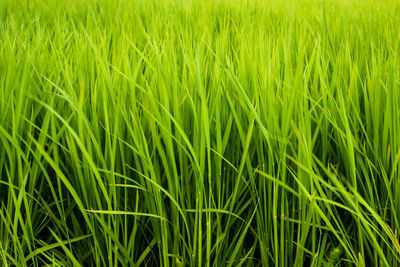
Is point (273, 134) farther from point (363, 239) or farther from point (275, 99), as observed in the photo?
point (363, 239)

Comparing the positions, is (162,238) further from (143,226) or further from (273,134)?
(273,134)

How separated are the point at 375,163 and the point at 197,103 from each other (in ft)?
1.13

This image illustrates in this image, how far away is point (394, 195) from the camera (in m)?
0.66

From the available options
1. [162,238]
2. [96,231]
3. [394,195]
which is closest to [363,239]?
[394,195]

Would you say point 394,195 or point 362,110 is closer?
point 394,195

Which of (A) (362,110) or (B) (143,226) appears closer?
(B) (143,226)

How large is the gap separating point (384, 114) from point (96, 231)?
57cm

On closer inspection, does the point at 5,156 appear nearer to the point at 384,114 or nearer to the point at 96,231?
the point at 96,231

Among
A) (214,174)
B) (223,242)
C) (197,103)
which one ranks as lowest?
(223,242)

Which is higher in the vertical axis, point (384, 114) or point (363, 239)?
point (384, 114)

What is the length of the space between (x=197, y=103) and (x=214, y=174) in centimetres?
14

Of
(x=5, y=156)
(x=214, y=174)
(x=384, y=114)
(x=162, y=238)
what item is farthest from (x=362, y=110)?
(x=5, y=156)

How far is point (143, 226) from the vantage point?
69 cm

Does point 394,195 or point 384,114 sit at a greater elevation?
point 384,114
